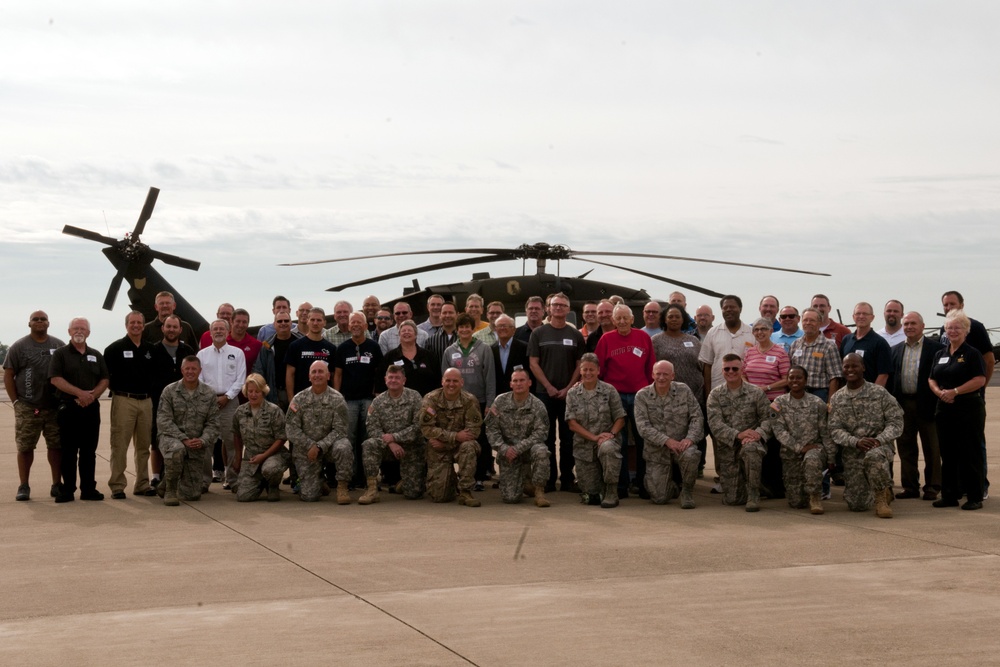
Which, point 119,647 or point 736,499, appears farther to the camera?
point 736,499

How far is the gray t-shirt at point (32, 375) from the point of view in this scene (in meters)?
9.89

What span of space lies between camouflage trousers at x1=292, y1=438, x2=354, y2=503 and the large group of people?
0.02m

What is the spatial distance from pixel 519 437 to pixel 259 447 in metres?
2.26

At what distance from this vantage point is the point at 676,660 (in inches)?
190

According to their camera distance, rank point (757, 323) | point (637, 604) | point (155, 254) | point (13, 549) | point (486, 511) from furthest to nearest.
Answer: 1. point (155, 254)
2. point (757, 323)
3. point (486, 511)
4. point (13, 549)
5. point (637, 604)

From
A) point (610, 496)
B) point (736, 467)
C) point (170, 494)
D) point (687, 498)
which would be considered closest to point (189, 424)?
point (170, 494)

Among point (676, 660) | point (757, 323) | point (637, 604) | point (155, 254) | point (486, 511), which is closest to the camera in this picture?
point (676, 660)

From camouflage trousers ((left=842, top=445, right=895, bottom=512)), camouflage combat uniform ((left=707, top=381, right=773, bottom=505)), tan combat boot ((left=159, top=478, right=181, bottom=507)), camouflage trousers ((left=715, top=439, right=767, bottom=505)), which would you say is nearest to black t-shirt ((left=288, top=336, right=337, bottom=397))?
tan combat boot ((left=159, top=478, right=181, bottom=507))

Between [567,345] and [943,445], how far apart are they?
332 centimetres

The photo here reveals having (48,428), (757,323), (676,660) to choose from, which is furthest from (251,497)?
(676,660)

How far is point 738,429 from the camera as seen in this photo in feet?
31.4

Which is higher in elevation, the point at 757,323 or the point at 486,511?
the point at 757,323

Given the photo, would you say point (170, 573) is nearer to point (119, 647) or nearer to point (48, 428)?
point (119, 647)

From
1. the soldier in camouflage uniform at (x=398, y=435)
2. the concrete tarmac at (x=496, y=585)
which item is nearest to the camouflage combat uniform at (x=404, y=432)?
the soldier in camouflage uniform at (x=398, y=435)
